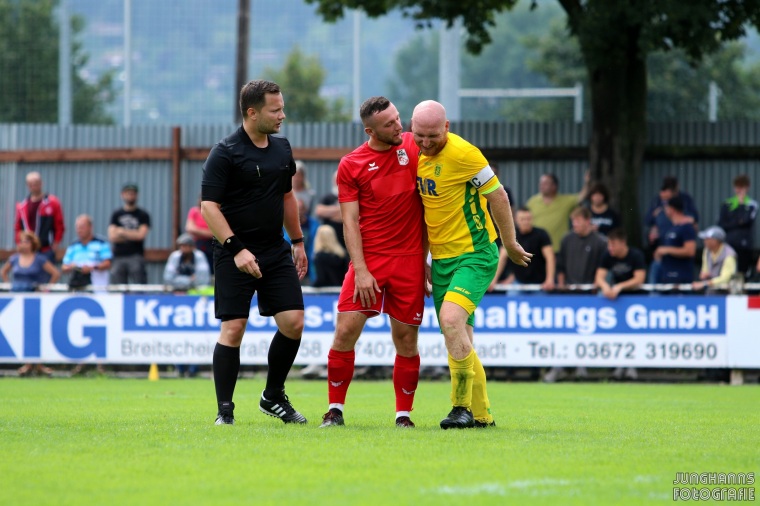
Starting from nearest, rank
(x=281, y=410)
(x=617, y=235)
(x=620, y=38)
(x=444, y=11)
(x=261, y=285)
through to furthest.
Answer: (x=261, y=285), (x=281, y=410), (x=617, y=235), (x=620, y=38), (x=444, y=11)

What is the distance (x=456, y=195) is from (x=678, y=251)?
9.49m

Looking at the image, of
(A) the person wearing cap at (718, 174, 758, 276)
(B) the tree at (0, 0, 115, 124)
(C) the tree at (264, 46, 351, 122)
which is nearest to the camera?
(A) the person wearing cap at (718, 174, 758, 276)

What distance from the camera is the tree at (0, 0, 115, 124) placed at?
4581 cm

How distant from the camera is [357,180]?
8305 millimetres

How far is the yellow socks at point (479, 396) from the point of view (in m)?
8.23

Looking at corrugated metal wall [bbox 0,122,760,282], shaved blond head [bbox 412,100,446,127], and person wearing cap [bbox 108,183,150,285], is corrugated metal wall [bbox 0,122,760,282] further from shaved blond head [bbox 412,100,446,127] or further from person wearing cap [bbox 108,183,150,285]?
shaved blond head [bbox 412,100,446,127]

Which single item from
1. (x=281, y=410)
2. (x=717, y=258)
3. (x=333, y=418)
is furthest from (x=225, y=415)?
(x=717, y=258)

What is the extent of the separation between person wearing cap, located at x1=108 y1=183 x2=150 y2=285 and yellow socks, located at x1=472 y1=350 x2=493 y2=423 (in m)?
11.2

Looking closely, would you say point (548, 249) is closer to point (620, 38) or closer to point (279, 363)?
point (620, 38)

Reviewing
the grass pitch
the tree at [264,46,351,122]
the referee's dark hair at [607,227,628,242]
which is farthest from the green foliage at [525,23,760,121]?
the grass pitch

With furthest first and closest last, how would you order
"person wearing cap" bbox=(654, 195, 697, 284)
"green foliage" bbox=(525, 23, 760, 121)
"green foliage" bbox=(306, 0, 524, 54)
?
"green foliage" bbox=(525, 23, 760, 121), "green foliage" bbox=(306, 0, 524, 54), "person wearing cap" bbox=(654, 195, 697, 284)

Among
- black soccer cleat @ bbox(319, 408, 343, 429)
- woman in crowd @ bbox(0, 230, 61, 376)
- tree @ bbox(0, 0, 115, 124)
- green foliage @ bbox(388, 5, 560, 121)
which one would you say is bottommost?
black soccer cleat @ bbox(319, 408, 343, 429)

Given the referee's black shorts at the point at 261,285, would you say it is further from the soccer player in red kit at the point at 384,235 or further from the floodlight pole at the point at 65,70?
the floodlight pole at the point at 65,70

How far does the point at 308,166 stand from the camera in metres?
22.1
